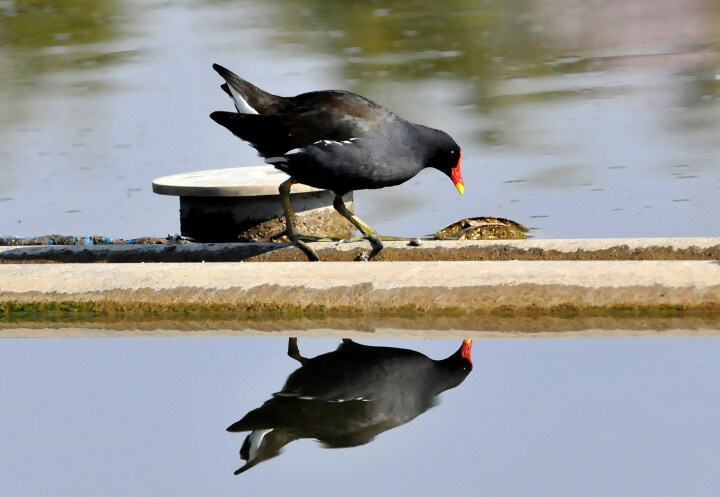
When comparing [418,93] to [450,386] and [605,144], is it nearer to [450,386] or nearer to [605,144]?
[605,144]

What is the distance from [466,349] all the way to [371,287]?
671 mm

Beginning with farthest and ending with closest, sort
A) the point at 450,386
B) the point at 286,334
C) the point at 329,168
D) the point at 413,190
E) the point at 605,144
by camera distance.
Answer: the point at 605,144 < the point at 413,190 < the point at 329,168 < the point at 286,334 < the point at 450,386

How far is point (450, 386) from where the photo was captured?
4660 millimetres

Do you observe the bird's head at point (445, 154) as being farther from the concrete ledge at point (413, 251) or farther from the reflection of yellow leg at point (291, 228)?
the reflection of yellow leg at point (291, 228)

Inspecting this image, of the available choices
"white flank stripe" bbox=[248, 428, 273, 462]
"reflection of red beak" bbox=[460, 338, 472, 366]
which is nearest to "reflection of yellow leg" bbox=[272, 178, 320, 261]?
"reflection of red beak" bbox=[460, 338, 472, 366]

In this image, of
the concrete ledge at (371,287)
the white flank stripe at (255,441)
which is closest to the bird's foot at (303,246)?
the concrete ledge at (371,287)

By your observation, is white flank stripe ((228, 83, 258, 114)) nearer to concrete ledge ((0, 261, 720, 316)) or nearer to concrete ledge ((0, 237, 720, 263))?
concrete ledge ((0, 237, 720, 263))

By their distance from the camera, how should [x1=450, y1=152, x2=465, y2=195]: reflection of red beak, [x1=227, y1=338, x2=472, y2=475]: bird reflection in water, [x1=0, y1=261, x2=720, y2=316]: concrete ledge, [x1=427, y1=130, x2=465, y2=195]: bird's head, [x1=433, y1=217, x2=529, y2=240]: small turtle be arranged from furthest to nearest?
[x1=433, y1=217, x2=529, y2=240]: small turtle, [x1=450, y1=152, x2=465, y2=195]: reflection of red beak, [x1=427, y1=130, x2=465, y2=195]: bird's head, [x1=0, y1=261, x2=720, y2=316]: concrete ledge, [x1=227, y1=338, x2=472, y2=475]: bird reflection in water

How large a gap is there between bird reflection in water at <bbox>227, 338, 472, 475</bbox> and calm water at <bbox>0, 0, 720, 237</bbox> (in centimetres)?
285

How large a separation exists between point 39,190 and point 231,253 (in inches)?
134

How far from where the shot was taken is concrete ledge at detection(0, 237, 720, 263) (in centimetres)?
622

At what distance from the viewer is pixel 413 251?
644cm

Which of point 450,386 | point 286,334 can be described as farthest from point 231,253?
point 450,386

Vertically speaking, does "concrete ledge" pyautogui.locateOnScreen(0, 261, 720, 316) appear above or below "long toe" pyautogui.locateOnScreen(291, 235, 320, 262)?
below
